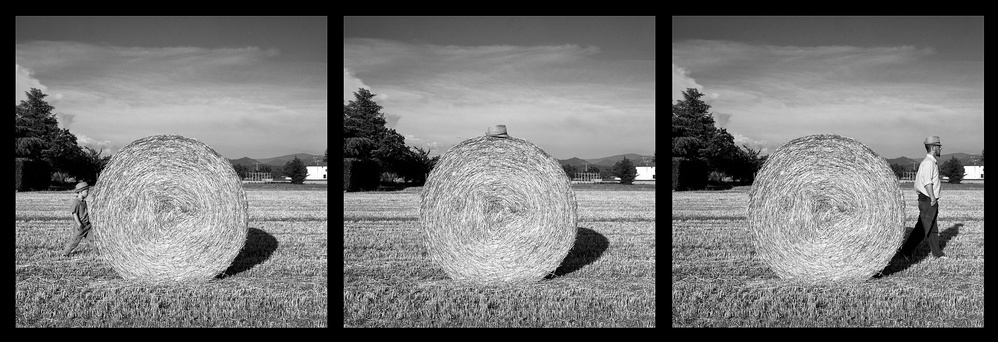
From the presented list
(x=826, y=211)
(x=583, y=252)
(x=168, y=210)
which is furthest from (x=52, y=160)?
(x=826, y=211)

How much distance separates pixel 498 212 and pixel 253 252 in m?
3.53

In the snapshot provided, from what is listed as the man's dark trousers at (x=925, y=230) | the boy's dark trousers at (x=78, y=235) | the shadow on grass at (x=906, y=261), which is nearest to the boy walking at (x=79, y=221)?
the boy's dark trousers at (x=78, y=235)

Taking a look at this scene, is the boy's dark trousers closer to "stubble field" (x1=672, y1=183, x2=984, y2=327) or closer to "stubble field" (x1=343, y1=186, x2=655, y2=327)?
"stubble field" (x1=343, y1=186, x2=655, y2=327)

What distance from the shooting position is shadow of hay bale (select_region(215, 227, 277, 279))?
26.8ft

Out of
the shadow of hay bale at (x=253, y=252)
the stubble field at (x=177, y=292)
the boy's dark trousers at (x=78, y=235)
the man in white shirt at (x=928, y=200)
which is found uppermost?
the man in white shirt at (x=928, y=200)

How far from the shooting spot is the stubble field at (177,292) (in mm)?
6340

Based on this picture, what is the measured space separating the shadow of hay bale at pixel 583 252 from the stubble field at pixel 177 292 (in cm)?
245

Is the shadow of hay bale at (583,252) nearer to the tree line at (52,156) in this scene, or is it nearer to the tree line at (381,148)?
the tree line at (381,148)

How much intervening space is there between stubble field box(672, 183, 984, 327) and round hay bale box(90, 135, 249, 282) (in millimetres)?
4497

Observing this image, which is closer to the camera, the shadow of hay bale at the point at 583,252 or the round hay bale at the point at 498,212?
the round hay bale at the point at 498,212

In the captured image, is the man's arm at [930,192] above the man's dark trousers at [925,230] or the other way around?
above

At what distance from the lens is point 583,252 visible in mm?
9031

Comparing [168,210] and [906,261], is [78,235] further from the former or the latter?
[906,261]
